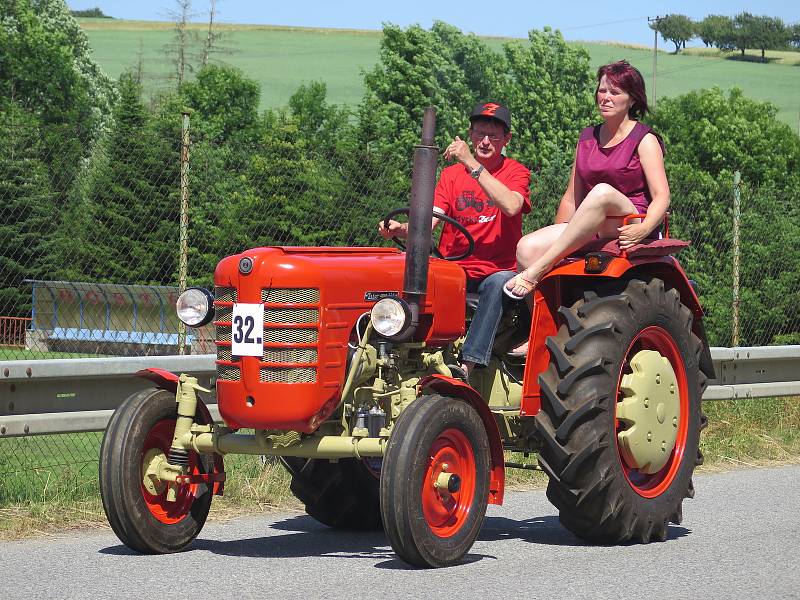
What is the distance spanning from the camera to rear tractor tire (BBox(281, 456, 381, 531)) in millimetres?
7137

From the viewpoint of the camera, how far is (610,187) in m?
6.61

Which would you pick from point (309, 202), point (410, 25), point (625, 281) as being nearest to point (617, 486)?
point (625, 281)

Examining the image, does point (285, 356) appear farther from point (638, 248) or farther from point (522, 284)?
point (638, 248)

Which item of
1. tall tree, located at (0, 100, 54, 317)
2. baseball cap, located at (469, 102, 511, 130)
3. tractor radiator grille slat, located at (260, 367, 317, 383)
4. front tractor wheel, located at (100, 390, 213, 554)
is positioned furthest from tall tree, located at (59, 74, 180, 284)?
tractor radiator grille slat, located at (260, 367, 317, 383)

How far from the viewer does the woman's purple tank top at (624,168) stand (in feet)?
22.6

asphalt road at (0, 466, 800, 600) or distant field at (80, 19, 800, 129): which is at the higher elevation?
distant field at (80, 19, 800, 129)

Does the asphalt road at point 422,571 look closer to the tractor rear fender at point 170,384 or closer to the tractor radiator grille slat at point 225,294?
the tractor rear fender at point 170,384

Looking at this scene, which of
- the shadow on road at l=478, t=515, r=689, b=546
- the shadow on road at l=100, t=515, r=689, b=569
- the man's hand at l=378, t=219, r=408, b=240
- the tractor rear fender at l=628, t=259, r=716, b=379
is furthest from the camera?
the man's hand at l=378, t=219, r=408, b=240

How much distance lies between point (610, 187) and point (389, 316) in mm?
1363

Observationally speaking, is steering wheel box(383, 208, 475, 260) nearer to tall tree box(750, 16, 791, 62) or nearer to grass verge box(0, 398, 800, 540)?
grass verge box(0, 398, 800, 540)

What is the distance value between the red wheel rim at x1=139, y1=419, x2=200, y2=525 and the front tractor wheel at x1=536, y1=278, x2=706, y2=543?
166cm

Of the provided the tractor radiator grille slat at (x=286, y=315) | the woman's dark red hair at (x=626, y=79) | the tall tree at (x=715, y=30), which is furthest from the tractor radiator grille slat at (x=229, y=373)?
the tall tree at (x=715, y=30)

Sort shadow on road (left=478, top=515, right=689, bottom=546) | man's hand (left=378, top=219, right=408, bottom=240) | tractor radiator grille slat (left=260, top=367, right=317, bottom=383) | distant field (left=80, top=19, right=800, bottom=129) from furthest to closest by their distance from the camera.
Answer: distant field (left=80, top=19, right=800, bottom=129) < man's hand (left=378, top=219, right=408, bottom=240) < shadow on road (left=478, top=515, right=689, bottom=546) < tractor radiator grille slat (left=260, top=367, right=317, bottom=383)

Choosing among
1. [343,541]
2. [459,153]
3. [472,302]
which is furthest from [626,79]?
[343,541]
